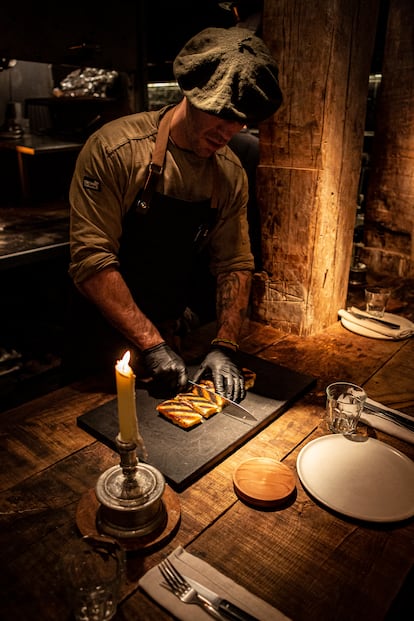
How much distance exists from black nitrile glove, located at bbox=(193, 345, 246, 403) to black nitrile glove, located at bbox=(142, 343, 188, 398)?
9 centimetres

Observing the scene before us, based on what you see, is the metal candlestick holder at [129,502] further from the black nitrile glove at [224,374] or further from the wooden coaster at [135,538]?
the black nitrile glove at [224,374]

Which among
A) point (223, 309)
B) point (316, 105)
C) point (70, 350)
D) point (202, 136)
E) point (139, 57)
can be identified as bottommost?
point (70, 350)

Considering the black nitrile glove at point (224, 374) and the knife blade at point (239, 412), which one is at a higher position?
the black nitrile glove at point (224, 374)

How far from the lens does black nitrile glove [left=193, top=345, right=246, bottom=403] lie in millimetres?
1982

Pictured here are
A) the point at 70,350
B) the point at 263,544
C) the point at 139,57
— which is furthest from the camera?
the point at 139,57

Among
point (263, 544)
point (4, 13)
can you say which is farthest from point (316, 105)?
point (4, 13)

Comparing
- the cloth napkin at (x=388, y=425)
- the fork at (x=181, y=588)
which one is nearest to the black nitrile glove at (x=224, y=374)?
the cloth napkin at (x=388, y=425)

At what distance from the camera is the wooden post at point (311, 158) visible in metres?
2.34

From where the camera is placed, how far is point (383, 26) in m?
4.56

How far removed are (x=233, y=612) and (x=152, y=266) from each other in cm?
159

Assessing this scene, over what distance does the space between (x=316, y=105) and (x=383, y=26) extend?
2.95 m

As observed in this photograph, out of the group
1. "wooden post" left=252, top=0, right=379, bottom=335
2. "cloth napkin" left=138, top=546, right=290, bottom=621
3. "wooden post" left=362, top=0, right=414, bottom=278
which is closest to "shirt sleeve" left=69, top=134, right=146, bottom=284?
"wooden post" left=252, top=0, right=379, bottom=335

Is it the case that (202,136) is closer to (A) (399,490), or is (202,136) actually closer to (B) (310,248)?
(B) (310,248)

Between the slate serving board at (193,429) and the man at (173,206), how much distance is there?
124mm
